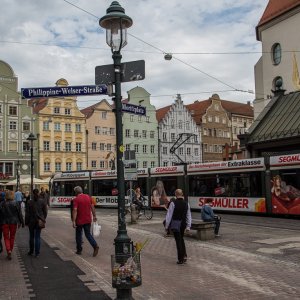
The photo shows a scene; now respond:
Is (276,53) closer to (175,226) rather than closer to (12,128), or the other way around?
(12,128)

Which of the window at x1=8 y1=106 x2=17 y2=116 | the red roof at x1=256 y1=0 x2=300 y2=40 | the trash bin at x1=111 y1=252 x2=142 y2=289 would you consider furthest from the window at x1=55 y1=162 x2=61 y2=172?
the trash bin at x1=111 y1=252 x2=142 y2=289

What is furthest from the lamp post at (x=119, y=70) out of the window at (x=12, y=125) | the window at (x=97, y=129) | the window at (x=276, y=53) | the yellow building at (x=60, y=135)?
the window at (x=97, y=129)

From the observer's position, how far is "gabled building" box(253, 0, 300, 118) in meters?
44.1

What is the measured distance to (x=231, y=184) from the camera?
1073 inches

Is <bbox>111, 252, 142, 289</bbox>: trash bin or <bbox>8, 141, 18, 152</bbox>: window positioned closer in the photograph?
<bbox>111, 252, 142, 289</bbox>: trash bin

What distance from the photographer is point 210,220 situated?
632 inches

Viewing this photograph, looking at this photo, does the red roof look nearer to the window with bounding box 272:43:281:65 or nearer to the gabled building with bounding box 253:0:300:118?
the gabled building with bounding box 253:0:300:118

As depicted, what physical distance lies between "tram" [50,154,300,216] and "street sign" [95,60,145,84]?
14981 millimetres

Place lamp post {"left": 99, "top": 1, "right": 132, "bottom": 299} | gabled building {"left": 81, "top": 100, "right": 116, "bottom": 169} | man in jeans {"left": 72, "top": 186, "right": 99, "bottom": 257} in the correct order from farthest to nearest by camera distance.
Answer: gabled building {"left": 81, "top": 100, "right": 116, "bottom": 169}, man in jeans {"left": 72, "top": 186, "right": 99, "bottom": 257}, lamp post {"left": 99, "top": 1, "right": 132, "bottom": 299}

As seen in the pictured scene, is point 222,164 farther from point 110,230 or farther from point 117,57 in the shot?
point 117,57

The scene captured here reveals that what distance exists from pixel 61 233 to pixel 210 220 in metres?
6.08

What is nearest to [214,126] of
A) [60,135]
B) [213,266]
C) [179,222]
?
[60,135]

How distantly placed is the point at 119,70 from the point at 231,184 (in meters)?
20.4

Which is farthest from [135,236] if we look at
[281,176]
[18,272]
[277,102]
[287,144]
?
[277,102]
